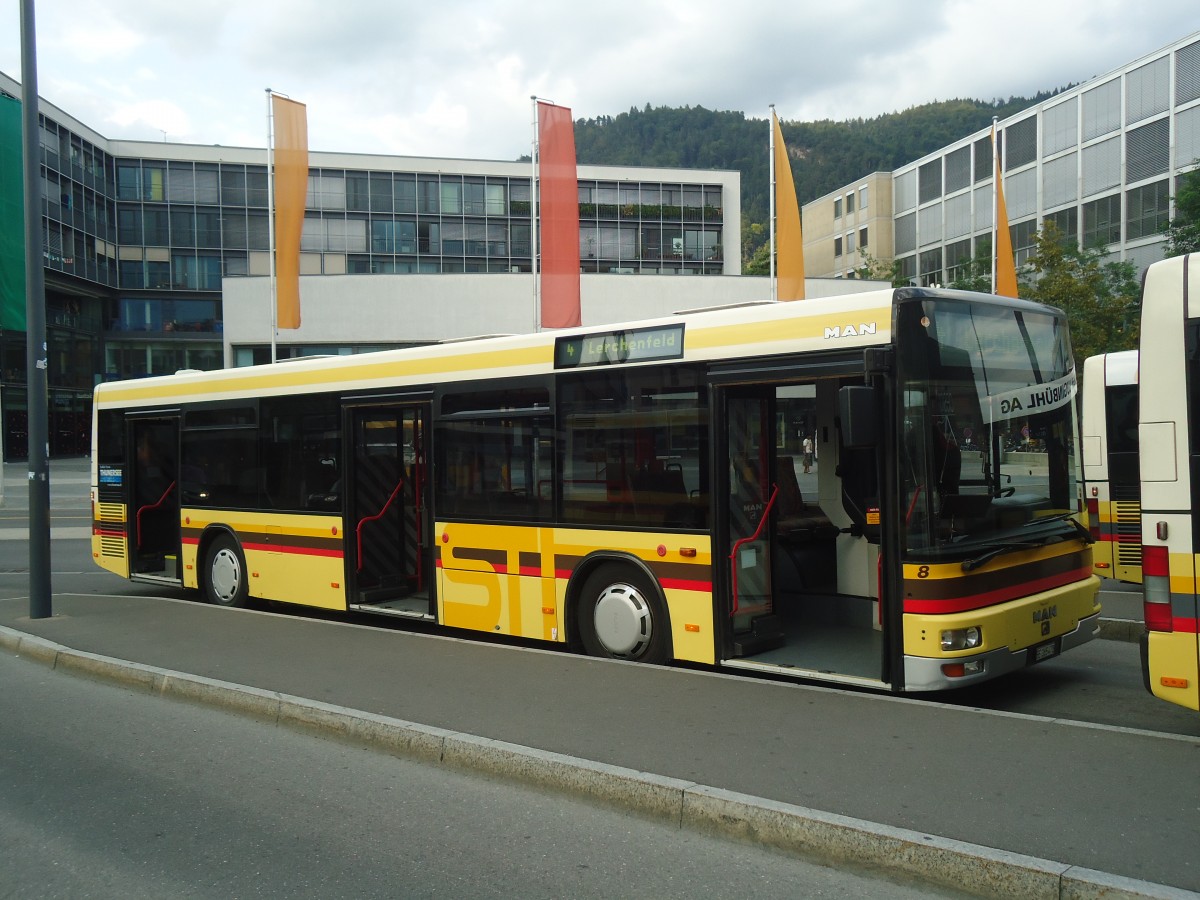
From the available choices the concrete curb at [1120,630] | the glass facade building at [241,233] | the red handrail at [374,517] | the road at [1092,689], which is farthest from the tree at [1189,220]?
the red handrail at [374,517]

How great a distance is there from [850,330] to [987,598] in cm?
202

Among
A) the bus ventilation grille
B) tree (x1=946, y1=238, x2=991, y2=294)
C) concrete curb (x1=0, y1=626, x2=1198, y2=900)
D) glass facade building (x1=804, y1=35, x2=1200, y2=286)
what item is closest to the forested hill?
glass facade building (x1=804, y1=35, x2=1200, y2=286)

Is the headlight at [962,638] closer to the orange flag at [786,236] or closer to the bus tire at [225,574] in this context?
the bus tire at [225,574]

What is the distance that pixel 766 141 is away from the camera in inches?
6275

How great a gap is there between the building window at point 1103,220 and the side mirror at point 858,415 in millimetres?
55517

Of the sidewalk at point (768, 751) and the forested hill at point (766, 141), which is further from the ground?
the forested hill at point (766, 141)

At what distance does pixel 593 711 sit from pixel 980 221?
69920mm

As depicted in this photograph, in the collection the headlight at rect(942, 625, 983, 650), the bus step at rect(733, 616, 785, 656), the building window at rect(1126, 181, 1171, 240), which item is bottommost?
the bus step at rect(733, 616, 785, 656)

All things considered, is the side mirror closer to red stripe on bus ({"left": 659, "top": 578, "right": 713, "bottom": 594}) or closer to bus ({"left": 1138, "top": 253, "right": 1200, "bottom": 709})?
bus ({"left": 1138, "top": 253, "right": 1200, "bottom": 709})

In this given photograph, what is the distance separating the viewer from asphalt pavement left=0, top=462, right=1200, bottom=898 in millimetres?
4535

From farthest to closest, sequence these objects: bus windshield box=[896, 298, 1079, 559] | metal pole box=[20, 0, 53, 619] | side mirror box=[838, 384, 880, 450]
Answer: metal pole box=[20, 0, 53, 619], bus windshield box=[896, 298, 1079, 559], side mirror box=[838, 384, 880, 450]

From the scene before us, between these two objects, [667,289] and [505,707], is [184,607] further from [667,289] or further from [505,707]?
[667,289]

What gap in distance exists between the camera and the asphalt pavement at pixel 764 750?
14.9 ft

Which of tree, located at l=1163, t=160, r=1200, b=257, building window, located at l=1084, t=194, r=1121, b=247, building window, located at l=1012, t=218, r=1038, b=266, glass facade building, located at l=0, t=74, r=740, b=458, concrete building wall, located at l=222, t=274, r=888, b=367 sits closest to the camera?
tree, located at l=1163, t=160, r=1200, b=257
